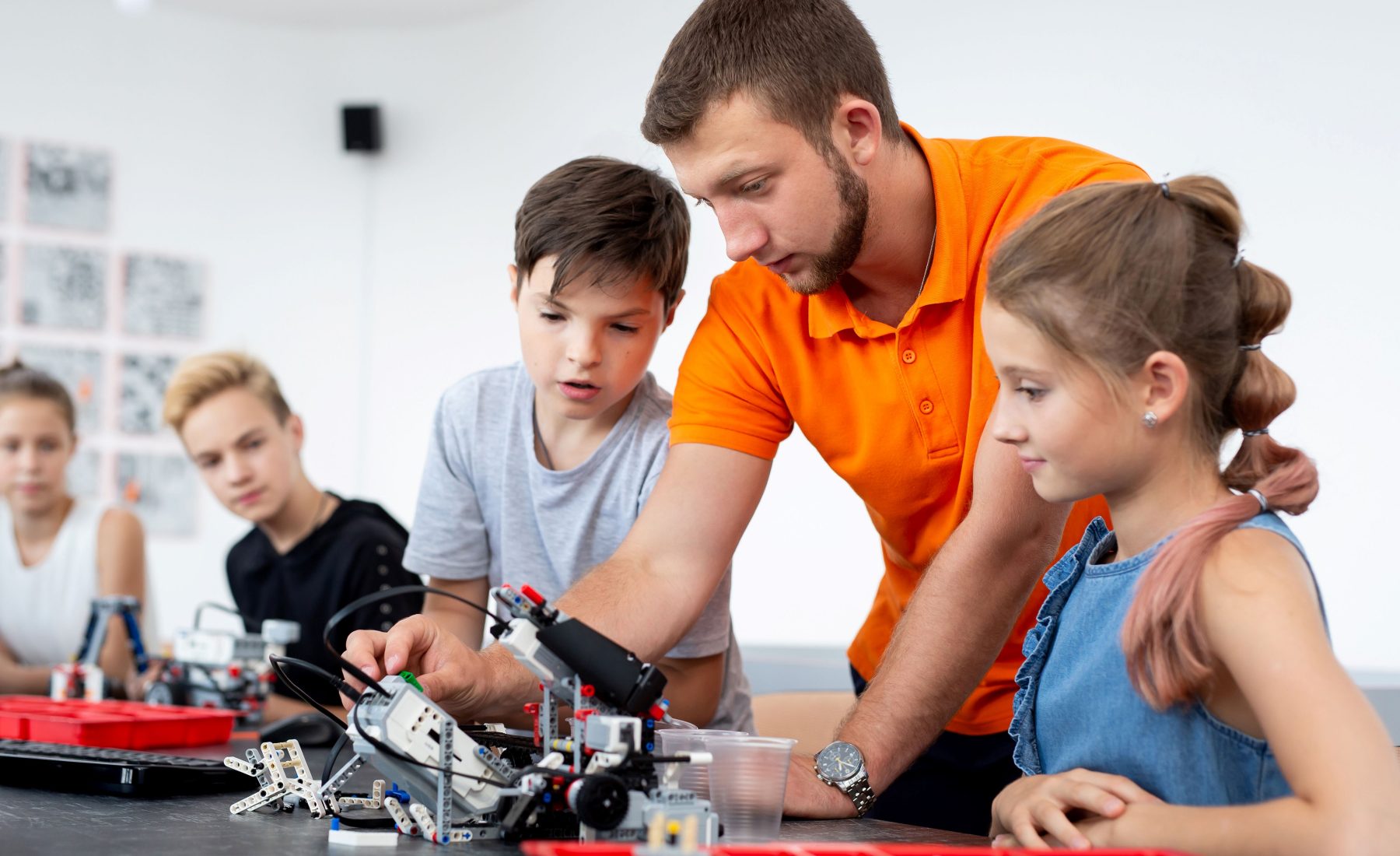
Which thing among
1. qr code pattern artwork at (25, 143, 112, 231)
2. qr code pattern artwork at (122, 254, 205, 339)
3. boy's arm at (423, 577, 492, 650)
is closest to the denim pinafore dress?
boy's arm at (423, 577, 492, 650)

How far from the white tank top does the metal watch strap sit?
244 centimetres

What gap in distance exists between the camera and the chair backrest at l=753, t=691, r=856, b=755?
1.95 metres

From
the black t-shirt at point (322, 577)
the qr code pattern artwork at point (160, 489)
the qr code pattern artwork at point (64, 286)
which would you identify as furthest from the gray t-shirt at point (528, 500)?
the qr code pattern artwork at point (64, 286)

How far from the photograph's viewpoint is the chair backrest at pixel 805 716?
6.39 feet

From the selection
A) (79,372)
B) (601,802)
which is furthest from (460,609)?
(79,372)

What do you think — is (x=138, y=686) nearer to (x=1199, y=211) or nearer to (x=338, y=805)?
(x=338, y=805)

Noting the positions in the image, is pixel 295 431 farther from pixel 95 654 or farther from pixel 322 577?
pixel 95 654

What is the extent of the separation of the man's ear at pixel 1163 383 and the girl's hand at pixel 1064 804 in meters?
0.33

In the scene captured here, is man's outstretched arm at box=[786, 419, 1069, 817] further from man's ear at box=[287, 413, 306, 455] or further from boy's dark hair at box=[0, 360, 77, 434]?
boy's dark hair at box=[0, 360, 77, 434]

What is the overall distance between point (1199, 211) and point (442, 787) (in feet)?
2.79

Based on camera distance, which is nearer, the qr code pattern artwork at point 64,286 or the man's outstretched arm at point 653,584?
the man's outstretched arm at point 653,584

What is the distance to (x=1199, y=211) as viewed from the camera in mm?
1151

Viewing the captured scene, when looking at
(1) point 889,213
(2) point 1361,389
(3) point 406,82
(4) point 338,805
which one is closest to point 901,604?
(1) point 889,213

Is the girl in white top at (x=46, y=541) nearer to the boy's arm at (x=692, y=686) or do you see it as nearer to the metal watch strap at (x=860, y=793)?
the boy's arm at (x=692, y=686)
